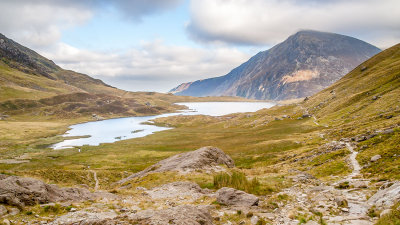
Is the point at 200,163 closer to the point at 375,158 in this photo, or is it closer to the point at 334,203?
the point at 375,158

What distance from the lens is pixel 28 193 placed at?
18.6m

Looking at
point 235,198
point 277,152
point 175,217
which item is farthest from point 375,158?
point 277,152

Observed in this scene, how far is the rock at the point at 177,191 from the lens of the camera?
2630 centimetres

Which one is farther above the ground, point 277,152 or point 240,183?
point 240,183

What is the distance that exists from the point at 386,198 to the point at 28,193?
90.5 feet

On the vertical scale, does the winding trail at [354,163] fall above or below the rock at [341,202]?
below

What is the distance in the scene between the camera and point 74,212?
56.1 ft

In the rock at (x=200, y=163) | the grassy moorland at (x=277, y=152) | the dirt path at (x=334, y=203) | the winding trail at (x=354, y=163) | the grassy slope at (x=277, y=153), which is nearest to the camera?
the dirt path at (x=334, y=203)

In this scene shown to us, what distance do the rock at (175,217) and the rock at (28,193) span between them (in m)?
10.6

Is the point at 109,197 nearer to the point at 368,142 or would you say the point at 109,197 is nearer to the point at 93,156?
the point at 368,142

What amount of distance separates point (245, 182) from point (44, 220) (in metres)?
19.3

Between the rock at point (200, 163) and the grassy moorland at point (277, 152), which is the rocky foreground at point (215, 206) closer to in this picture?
the grassy moorland at point (277, 152)

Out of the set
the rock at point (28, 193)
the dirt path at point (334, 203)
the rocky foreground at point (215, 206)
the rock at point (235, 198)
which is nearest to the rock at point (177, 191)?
the rocky foreground at point (215, 206)

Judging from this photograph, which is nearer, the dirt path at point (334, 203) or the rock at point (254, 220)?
the dirt path at point (334, 203)
